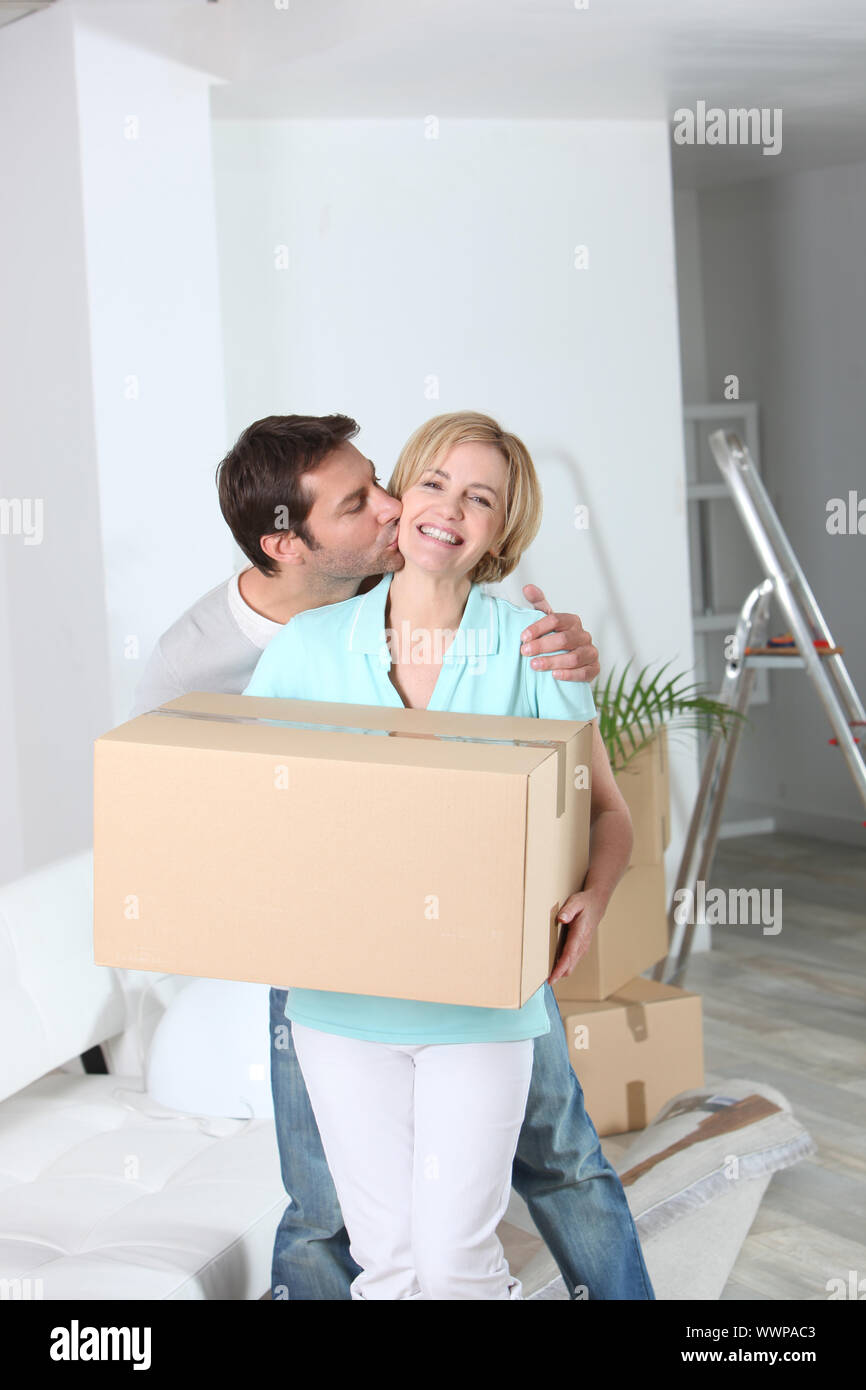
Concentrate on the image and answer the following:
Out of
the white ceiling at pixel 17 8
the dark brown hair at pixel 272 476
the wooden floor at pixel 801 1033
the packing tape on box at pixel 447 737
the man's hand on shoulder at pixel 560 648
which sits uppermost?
the white ceiling at pixel 17 8

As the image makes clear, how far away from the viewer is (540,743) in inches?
51.3

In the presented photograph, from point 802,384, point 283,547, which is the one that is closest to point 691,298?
point 802,384

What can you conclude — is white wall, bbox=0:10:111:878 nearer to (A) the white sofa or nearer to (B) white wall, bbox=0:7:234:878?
(B) white wall, bbox=0:7:234:878

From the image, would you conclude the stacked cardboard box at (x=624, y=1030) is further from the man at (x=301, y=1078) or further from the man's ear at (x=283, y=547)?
the man's ear at (x=283, y=547)

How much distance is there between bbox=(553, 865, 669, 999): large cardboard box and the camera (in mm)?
2717

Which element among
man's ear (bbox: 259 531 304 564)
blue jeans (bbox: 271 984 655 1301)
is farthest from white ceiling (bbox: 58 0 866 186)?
blue jeans (bbox: 271 984 655 1301)

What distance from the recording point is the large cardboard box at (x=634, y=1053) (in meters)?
2.66

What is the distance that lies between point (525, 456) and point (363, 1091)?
693mm

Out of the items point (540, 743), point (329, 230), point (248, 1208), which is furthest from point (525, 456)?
point (329, 230)

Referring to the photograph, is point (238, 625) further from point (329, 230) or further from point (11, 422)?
point (329, 230)

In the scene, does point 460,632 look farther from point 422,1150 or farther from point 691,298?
point 691,298

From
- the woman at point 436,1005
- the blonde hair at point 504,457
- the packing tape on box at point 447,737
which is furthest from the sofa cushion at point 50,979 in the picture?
the blonde hair at point 504,457

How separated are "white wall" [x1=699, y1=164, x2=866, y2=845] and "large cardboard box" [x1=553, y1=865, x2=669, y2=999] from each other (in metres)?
2.18

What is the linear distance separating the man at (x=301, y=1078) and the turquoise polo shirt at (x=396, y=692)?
0.39 ft
